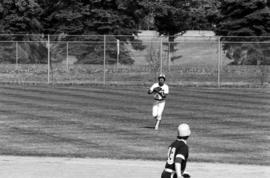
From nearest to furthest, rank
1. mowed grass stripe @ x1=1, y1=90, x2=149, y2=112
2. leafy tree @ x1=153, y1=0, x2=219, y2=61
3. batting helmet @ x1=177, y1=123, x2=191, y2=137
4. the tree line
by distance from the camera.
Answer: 1. batting helmet @ x1=177, y1=123, x2=191, y2=137
2. mowed grass stripe @ x1=1, y1=90, x2=149, y2=112
3. the tree line
4. leafy tree @ x1=153, y1=0, x2=219, y2=61

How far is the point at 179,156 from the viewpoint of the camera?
808cm

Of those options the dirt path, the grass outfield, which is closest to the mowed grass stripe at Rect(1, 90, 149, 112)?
the grass outfield

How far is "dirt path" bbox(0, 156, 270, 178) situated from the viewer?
1273 centimetres

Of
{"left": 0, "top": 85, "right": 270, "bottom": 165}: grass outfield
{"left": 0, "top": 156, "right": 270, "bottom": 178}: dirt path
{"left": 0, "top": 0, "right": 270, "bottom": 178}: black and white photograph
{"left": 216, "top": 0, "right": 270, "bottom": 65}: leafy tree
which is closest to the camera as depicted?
{"left": 0, "top": 156, "right": 270, "bottom": 178}: dirt path

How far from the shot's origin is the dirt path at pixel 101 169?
12734mm

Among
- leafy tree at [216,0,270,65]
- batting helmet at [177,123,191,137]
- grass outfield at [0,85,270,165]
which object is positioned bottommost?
grass outfield at [0,85,270,165]

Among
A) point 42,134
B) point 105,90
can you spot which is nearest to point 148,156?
point 42,134

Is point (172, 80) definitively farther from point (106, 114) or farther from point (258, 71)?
point (106, 114)

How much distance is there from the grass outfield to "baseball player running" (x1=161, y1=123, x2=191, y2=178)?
22.1 feet

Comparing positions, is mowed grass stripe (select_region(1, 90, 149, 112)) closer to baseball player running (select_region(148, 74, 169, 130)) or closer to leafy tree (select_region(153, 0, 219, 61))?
baseball player running (select_region(148, 74, 169, 130))

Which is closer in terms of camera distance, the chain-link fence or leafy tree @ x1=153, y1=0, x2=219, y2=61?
the chain-link fence

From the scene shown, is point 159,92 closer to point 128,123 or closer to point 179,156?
point 128,123

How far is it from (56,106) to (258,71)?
16.1 meters

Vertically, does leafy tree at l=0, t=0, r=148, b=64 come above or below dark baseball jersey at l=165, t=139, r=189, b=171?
above
